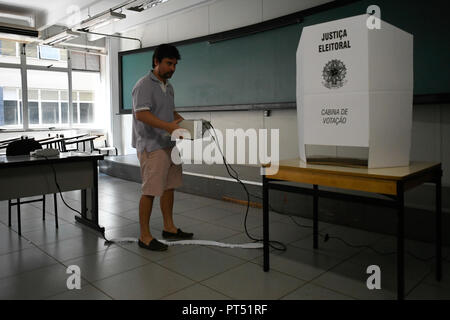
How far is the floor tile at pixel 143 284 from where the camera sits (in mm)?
1822

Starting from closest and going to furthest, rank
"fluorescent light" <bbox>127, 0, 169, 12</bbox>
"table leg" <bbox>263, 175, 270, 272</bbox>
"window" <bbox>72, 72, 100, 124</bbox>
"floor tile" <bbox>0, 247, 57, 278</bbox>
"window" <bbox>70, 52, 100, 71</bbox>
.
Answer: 1. "table leg" <bbox>263, 175, 270, 272</bbox>
2. "floor tile" <bbox>0, 247, 57, 278</bbox>
3. "fluorescent light" <bbox>127, 0, 169, 12</bbox>
4. "window" <bbox>70, 52, 100, 71</bbox>
5. "window" <bbox>72, 72, 100, 124</bbox>

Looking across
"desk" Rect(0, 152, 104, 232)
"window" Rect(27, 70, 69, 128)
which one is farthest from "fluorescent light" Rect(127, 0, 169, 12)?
"window" Rect(27, 70, 69, 128)

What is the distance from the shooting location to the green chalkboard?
2.61 m

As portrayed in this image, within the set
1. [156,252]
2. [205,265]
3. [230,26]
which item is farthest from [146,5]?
[205,265]

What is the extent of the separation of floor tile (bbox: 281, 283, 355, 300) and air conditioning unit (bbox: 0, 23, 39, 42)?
6254mm

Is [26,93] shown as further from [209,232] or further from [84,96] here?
[209,232]

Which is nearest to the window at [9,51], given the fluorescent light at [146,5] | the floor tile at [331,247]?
the fluorescent light at [146,5]

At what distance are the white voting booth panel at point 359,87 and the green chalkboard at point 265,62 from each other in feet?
3.73

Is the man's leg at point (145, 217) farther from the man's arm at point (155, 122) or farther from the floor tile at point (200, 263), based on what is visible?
the man's arm at point (155, 122)

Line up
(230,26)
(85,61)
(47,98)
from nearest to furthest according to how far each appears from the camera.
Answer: (230,26)
(47,98)
(85,61)

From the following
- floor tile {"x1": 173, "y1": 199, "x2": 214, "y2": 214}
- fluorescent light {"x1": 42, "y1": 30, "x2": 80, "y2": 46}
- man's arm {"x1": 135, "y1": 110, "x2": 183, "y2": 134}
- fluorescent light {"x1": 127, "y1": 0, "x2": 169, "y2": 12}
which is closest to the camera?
man's arm {"x1": 135, "y1": 110, "x2": 183, "y2": 134}

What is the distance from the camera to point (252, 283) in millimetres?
1940

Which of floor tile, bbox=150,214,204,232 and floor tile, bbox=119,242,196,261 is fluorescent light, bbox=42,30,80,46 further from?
floor tile, bbox=119,242,196,261

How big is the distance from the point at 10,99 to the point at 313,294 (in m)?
7.54
